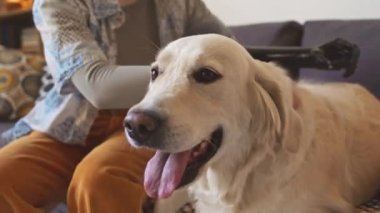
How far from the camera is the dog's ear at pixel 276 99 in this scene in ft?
3.72

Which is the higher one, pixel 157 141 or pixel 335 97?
pixel 157 141

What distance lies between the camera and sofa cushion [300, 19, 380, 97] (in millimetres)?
1695

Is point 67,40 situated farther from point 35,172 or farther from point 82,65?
point 35,172

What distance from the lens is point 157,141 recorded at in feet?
3.36

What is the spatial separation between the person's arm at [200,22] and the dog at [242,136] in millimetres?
456

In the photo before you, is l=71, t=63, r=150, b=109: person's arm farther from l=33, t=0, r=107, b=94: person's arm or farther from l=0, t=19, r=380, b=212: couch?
l=0, t=19, r=380, b=212: couch

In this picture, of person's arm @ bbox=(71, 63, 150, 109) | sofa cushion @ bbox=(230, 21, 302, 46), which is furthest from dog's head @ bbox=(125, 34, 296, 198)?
sofa cushion @ bbox=(230, 21, 302, 46)

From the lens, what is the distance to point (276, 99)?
1.14 meters

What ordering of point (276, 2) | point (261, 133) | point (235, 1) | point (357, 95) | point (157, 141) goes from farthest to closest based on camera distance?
point (235, 1) < point (276, 2) < point (357, 95) < point (261, 133) < point (157, 141)

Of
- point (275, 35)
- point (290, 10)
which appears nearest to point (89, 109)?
point (275, 35)

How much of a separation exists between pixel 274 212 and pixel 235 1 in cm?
170

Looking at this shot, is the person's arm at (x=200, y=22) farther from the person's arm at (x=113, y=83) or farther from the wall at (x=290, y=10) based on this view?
the wall at (x=290, y=10)

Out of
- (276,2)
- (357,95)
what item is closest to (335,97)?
(357,95)

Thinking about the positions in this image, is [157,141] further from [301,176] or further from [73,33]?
[73,33]
